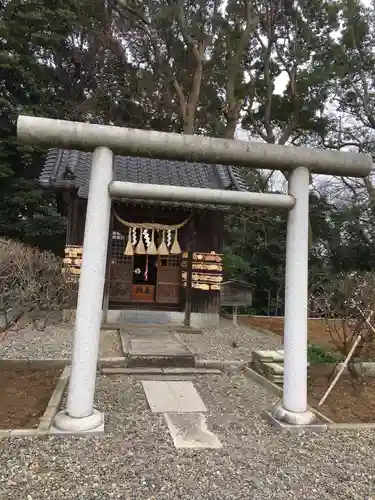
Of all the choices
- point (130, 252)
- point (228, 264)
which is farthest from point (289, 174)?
point (228, 264)

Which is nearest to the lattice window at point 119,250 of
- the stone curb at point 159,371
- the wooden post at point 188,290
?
the wooden post at point 188,290

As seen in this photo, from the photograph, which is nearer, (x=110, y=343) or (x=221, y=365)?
(x=221, y=365)

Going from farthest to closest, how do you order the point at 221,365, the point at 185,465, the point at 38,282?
the point at 38,282 → the point at 221,365 → the point at 185,465

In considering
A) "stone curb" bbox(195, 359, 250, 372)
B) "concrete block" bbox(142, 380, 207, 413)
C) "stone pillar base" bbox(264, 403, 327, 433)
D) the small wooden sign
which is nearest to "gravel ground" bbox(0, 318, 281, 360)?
"stone curb" bbox(195, 359, 250, 372)

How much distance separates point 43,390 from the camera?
554 centimetres

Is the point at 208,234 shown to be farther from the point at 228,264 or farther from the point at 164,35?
the point at 164,35

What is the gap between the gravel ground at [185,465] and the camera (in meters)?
3.16

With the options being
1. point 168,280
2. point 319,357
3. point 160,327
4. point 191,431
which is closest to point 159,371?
point 191,431

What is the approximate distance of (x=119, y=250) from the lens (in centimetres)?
1156

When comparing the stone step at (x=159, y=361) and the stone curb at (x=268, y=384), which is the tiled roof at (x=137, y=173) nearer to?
the stone step at (x=159, y=361)

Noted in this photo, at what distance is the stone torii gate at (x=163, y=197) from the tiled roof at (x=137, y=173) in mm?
5931

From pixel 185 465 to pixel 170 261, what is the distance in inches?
332

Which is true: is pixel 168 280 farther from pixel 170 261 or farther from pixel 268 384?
pixel 268 384

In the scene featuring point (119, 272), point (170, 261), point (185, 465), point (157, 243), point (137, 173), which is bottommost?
point (185, 465)
